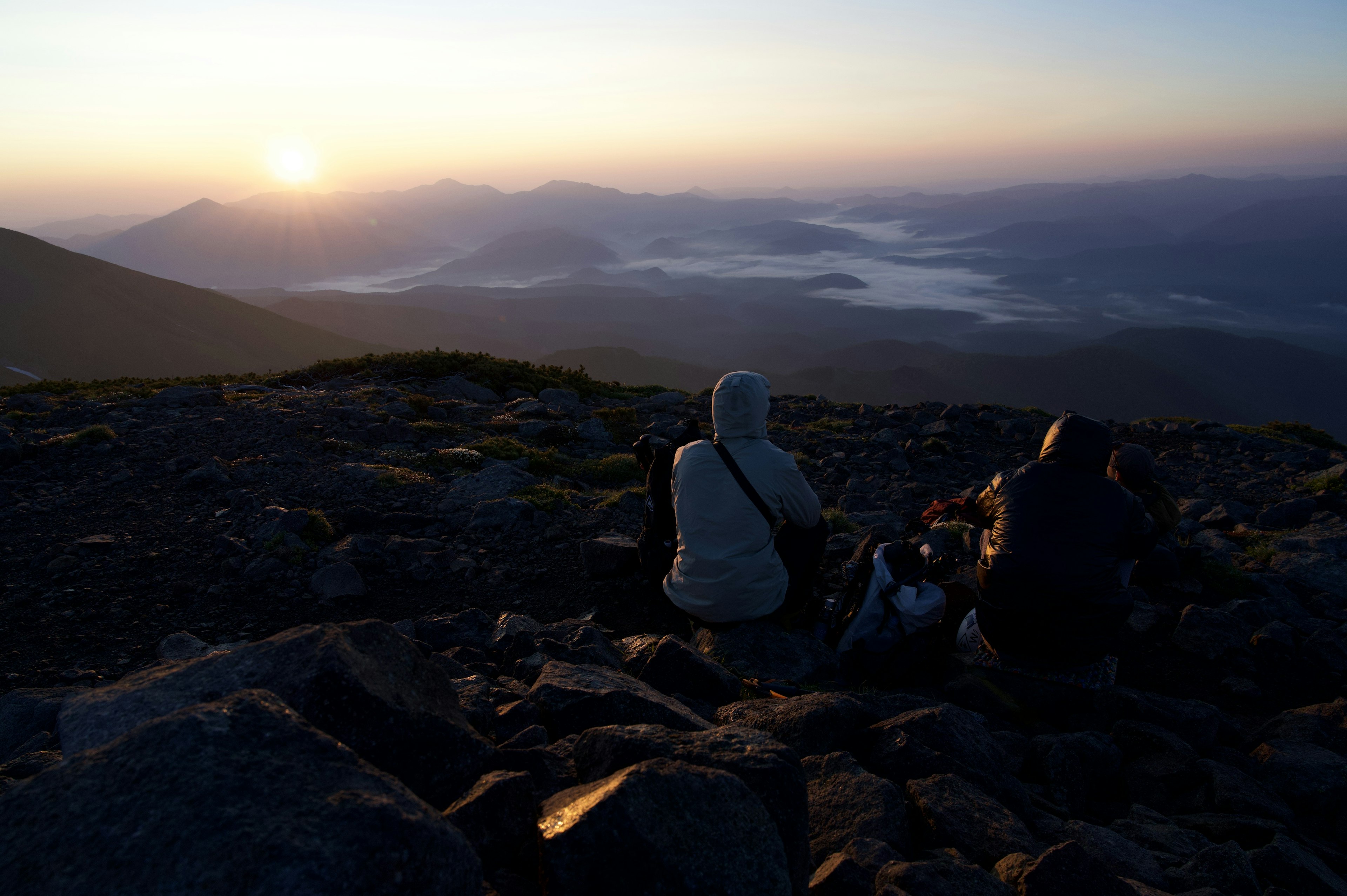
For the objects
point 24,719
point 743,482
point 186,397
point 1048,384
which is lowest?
point 1048,384

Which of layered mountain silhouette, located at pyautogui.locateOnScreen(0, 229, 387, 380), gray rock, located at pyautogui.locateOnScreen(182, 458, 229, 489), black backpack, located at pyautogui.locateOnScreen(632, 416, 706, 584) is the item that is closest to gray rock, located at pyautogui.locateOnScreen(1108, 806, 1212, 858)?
black backpack, located at pyautogui.locateOnScreen(632, 416, 706, 584)

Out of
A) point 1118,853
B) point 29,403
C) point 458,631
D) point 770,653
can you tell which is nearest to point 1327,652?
point 1118,853

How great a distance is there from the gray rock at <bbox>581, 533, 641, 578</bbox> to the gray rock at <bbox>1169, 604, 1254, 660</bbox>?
521 centimetres

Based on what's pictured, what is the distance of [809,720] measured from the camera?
381 centimetres

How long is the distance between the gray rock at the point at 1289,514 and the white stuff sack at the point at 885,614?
7.57 m

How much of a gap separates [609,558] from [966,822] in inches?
176

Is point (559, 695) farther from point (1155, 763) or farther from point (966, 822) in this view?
point (1155, 763)

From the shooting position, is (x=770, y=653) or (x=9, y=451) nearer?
(x=770, y=653)

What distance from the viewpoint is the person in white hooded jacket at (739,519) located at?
4.96 m

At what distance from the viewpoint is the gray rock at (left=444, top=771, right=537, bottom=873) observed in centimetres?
243

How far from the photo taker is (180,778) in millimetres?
1898

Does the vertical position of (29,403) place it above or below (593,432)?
above

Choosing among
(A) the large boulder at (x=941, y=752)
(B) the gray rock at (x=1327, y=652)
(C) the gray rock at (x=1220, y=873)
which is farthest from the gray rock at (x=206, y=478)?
(B) the gray rock at (x=1327, y=652)

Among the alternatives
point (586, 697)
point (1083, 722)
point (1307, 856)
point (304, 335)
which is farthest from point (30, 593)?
point (304, 335)
